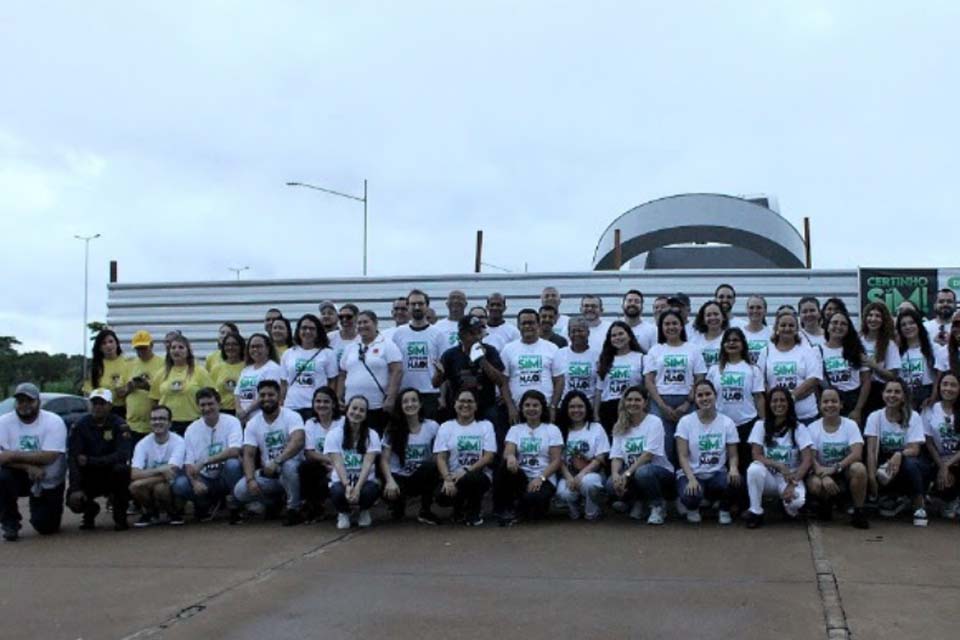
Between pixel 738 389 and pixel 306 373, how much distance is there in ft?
12.7

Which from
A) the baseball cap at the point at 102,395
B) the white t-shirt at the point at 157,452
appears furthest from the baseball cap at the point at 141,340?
the white t-shirt at the point at 157,452

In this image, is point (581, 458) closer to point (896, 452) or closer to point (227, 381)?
point (896, 452)

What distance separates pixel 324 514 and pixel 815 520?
164 inches

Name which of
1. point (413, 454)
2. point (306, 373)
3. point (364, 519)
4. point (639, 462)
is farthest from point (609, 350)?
point (306, 373)

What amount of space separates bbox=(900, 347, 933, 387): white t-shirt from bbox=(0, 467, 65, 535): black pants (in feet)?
24.3

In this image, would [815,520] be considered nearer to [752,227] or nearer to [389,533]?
[389,533]

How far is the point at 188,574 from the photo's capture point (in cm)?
653

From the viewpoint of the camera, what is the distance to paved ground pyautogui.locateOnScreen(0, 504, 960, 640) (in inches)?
201

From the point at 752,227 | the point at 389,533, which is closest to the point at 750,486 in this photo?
the point at 389,533

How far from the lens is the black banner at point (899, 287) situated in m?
13.3

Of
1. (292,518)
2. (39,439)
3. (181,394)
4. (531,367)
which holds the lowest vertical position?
(292,518)

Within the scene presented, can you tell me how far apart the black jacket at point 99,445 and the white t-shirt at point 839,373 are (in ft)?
20.1

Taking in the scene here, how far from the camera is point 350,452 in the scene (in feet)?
27.3

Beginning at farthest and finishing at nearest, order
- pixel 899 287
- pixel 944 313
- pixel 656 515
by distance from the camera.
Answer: pixel 899 287 → pixel 944 313 → pixel 656 515
